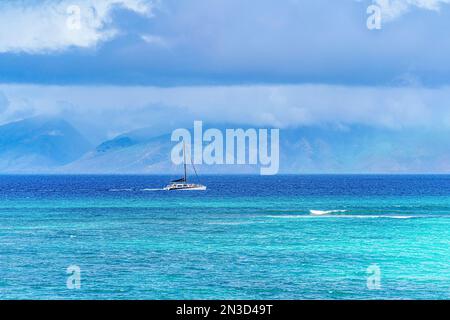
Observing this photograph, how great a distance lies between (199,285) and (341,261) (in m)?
14.9

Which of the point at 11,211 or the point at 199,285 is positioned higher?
the point at 11,211

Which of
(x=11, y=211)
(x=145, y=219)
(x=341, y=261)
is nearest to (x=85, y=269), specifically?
(x=341, y=261)

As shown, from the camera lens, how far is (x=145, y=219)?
356 ft

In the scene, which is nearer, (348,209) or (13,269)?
(13,269)

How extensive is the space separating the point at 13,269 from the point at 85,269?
5.23 m

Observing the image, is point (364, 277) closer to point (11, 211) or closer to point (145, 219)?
point (145, 219)

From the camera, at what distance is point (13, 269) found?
59.0m
